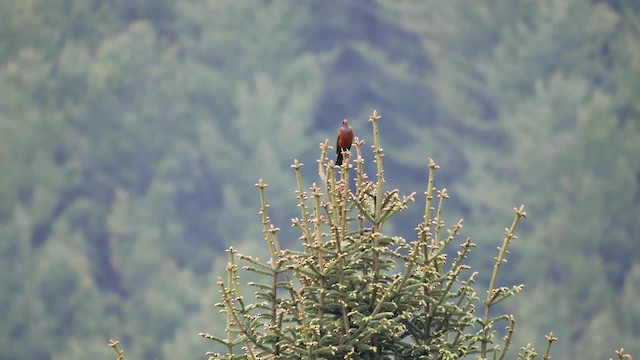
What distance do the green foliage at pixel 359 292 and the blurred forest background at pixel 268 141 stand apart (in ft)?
79.6

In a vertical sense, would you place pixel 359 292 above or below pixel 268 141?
below

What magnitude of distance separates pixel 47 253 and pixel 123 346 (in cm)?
359

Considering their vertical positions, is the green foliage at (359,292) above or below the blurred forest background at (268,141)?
below

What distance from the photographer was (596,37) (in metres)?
37.4

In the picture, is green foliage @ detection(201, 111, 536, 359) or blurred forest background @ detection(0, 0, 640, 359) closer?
green foliage @ detection(201, 111, 536, 359)

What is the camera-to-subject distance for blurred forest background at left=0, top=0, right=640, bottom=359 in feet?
111

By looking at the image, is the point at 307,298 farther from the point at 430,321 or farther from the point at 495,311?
the point at 495,311

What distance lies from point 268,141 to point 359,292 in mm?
34080

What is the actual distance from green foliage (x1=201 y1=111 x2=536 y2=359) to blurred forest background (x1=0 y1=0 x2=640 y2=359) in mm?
24269

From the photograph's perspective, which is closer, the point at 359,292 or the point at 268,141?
the point at 359,292

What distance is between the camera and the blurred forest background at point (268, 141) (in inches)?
1328

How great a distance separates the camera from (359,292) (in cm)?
454

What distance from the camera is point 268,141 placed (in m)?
38.6

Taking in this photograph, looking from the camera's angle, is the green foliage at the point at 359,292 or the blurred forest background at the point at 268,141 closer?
the green foliage at the point at 359,292
